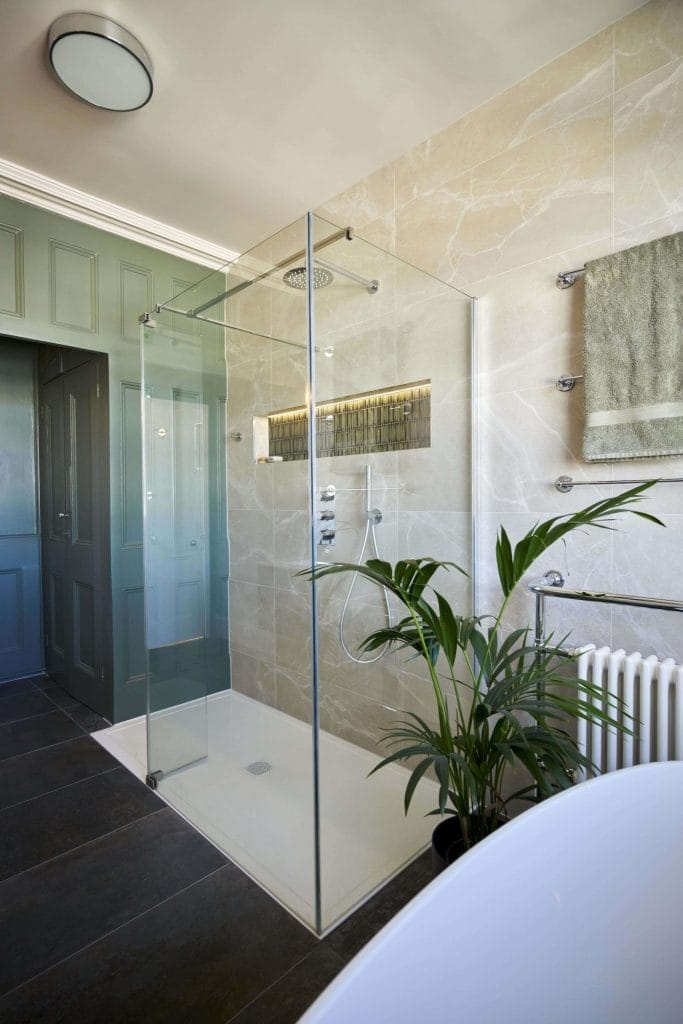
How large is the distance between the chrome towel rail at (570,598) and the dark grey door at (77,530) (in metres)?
2.24

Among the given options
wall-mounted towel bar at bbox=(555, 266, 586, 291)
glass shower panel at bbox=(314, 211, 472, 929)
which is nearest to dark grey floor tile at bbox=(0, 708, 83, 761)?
glass shower panel at bbox=(314, 211, 472, 929)

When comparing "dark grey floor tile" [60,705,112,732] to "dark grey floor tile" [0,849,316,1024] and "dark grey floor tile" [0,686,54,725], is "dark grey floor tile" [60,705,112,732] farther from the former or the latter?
"dark grey floor tile" [0,849,316,1024]

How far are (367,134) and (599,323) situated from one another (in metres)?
1.30

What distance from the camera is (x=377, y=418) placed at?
185cm

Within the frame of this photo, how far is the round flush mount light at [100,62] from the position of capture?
5.26 feet

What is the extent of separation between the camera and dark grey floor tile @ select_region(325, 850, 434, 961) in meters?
1.42

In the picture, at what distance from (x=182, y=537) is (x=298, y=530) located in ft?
2.57

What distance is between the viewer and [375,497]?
6.09 ft

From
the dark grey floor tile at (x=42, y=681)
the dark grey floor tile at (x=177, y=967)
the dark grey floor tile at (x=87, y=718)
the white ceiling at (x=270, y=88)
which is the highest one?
the white ceiling at (x=270, y=88)

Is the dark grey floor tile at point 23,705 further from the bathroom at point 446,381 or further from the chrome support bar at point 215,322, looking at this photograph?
the chrome support bar at point 215,322

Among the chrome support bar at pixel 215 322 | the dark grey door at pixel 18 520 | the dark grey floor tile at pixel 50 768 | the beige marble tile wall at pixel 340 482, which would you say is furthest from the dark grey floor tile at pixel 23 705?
the chrome support bar at pixel 215 322

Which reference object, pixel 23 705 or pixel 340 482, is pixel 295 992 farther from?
pixel 23 705

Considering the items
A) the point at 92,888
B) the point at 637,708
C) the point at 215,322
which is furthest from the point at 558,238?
the point at 92,888

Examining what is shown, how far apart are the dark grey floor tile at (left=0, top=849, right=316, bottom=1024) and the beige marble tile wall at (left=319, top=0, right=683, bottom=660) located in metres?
1.26
